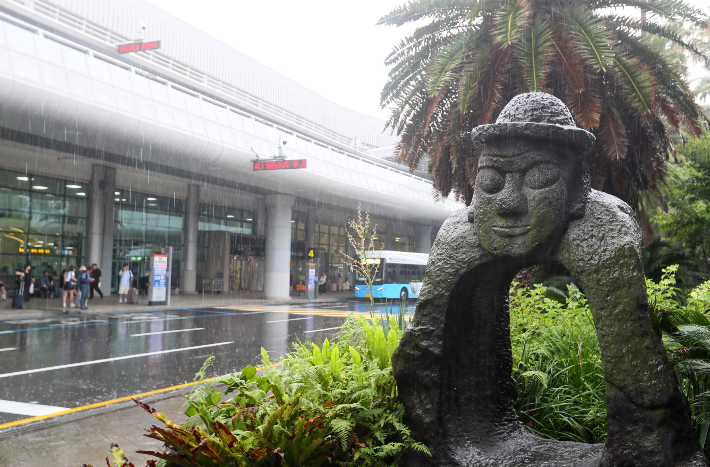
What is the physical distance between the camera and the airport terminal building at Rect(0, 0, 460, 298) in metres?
15.5

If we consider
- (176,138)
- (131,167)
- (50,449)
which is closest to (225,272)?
(131,167)

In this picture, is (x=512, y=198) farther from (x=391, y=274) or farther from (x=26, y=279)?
(x=391, y=274)

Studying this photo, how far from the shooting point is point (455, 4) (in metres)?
10.0

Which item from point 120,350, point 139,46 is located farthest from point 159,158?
point 120,350

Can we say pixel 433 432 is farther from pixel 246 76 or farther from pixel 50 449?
pixel 246 76

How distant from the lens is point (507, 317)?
11.8ft

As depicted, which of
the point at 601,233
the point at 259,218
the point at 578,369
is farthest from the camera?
the point at 259,218

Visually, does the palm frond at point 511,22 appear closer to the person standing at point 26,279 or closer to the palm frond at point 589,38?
the palm frond at point 589,38

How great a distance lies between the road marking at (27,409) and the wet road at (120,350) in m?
0.01

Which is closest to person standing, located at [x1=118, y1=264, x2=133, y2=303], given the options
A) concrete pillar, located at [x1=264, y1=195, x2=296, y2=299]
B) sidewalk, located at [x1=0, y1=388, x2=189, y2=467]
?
concrete pillar, located at [x1=264, y1=195, x2=296, y2=299]

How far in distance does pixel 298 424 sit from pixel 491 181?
5.79ft

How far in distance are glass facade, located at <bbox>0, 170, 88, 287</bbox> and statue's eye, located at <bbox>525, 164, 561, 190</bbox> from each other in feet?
87.5

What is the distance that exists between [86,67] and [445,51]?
36.5 feet

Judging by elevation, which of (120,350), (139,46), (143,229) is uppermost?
(139,46)
